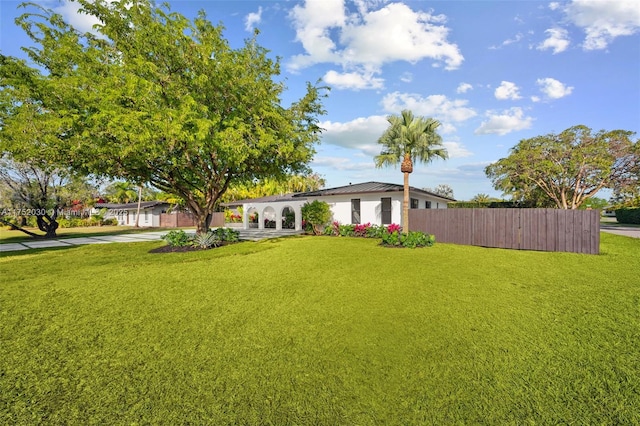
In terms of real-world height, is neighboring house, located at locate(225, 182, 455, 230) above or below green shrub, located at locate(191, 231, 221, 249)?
above

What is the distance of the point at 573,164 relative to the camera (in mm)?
19938

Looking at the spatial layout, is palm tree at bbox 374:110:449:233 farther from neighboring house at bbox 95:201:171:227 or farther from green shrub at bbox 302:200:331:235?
neighboring house at bbox 95:201:171:227

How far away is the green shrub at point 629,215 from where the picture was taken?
96.9ft

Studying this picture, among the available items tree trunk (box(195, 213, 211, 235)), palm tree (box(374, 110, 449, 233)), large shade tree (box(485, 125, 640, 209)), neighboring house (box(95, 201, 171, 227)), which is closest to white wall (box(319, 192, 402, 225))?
palm tree (box(374, 110, 449, 233))

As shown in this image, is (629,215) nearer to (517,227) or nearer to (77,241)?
(517,227)

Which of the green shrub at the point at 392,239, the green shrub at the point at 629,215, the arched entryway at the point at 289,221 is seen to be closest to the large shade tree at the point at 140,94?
the green shrub at the point at 392,239

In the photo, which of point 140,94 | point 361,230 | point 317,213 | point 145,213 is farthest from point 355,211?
point 145,213

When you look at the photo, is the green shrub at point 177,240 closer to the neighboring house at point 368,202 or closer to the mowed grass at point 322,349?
the mowed grass at point 322,349

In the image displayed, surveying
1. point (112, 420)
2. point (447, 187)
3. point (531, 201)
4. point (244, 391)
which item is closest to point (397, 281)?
point (244, 391)

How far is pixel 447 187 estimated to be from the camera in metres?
89.4

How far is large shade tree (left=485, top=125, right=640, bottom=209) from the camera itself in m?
19.6

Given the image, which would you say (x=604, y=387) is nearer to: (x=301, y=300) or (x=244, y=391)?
(x=244, y=391)

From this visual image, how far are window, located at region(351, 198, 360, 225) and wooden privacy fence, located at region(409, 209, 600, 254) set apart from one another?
4301 millimetres

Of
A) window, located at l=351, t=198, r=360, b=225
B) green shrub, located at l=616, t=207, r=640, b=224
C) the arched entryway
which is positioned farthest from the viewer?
green shrub, located at l=616, t=207, r=640, b=224
